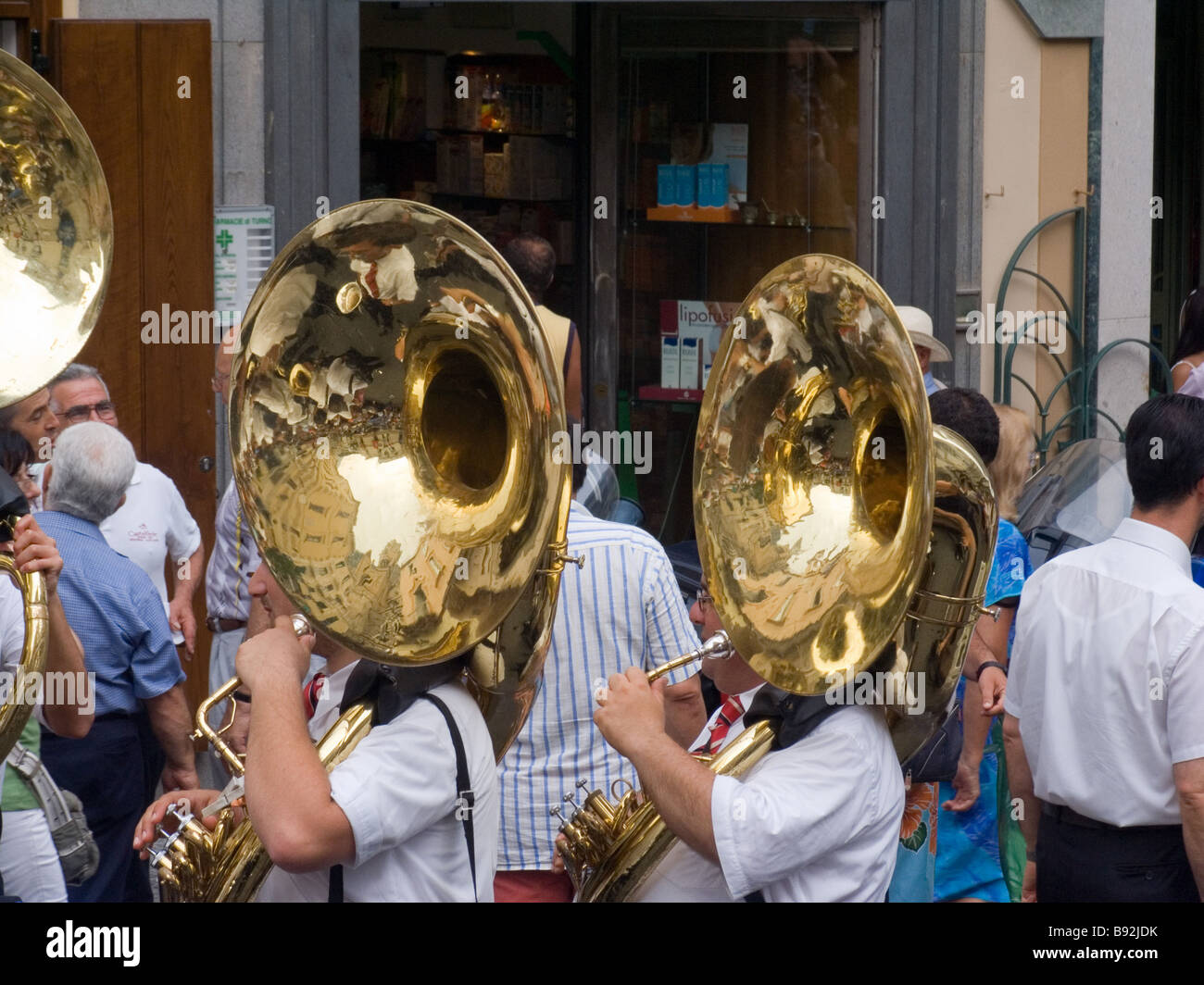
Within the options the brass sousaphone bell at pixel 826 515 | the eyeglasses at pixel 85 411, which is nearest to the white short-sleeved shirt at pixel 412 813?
the brass sousaphone bell at pixel 826 515

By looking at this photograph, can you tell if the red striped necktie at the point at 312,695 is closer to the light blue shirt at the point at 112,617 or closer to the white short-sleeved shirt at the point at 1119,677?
the light blue shirt at the point at 112,617

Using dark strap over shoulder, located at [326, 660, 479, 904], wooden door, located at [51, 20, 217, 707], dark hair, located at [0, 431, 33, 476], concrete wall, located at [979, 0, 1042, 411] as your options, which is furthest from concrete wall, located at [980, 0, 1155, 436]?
dark strap over shoulder, located at [326, 660, 479, 904]

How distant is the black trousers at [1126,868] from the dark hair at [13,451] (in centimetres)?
250

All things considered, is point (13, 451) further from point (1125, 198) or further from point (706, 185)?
point (1125, 198)

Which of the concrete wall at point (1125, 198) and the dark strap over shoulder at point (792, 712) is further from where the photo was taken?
the concrete wall at point (1125, 198)

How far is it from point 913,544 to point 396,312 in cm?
78

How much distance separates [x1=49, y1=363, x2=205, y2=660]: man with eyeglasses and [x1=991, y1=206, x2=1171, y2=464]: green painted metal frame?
9.02 ft

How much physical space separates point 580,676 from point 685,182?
3.32 metres

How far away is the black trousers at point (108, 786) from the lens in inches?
140

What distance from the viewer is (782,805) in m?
2.09

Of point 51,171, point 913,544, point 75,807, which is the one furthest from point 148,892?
point 913,544

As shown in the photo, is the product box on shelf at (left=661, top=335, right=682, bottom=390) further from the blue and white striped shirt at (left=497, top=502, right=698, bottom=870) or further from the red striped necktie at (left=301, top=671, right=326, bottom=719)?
the red striped necktie at (left=301, top=671, right=326, bottom=719)

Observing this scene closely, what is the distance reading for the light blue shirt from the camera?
3604 millimetres

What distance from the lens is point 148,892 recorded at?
3.78 metres
